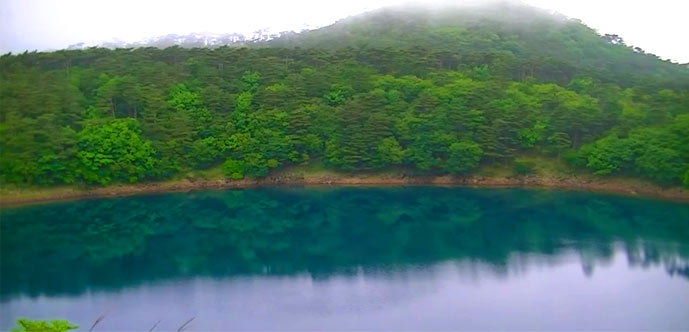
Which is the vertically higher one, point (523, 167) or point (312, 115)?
point (312, 115)

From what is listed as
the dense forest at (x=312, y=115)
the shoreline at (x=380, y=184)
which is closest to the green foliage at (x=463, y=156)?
the dense forest at (x=312, y=115)

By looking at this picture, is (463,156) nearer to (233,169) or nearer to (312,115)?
(312,115)

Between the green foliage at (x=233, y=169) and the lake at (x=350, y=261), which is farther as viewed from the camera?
the green foliage at (x=233, y=169)

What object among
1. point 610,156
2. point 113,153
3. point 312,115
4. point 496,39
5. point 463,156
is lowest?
point 610,156

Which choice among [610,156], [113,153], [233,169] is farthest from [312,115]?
[610,156]

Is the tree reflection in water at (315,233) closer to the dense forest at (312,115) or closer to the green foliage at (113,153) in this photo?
the green foliage at (113,153)

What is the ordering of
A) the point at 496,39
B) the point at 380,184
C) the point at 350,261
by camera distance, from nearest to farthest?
the point at 350,261, the point at 380,184, the point at 496,39
